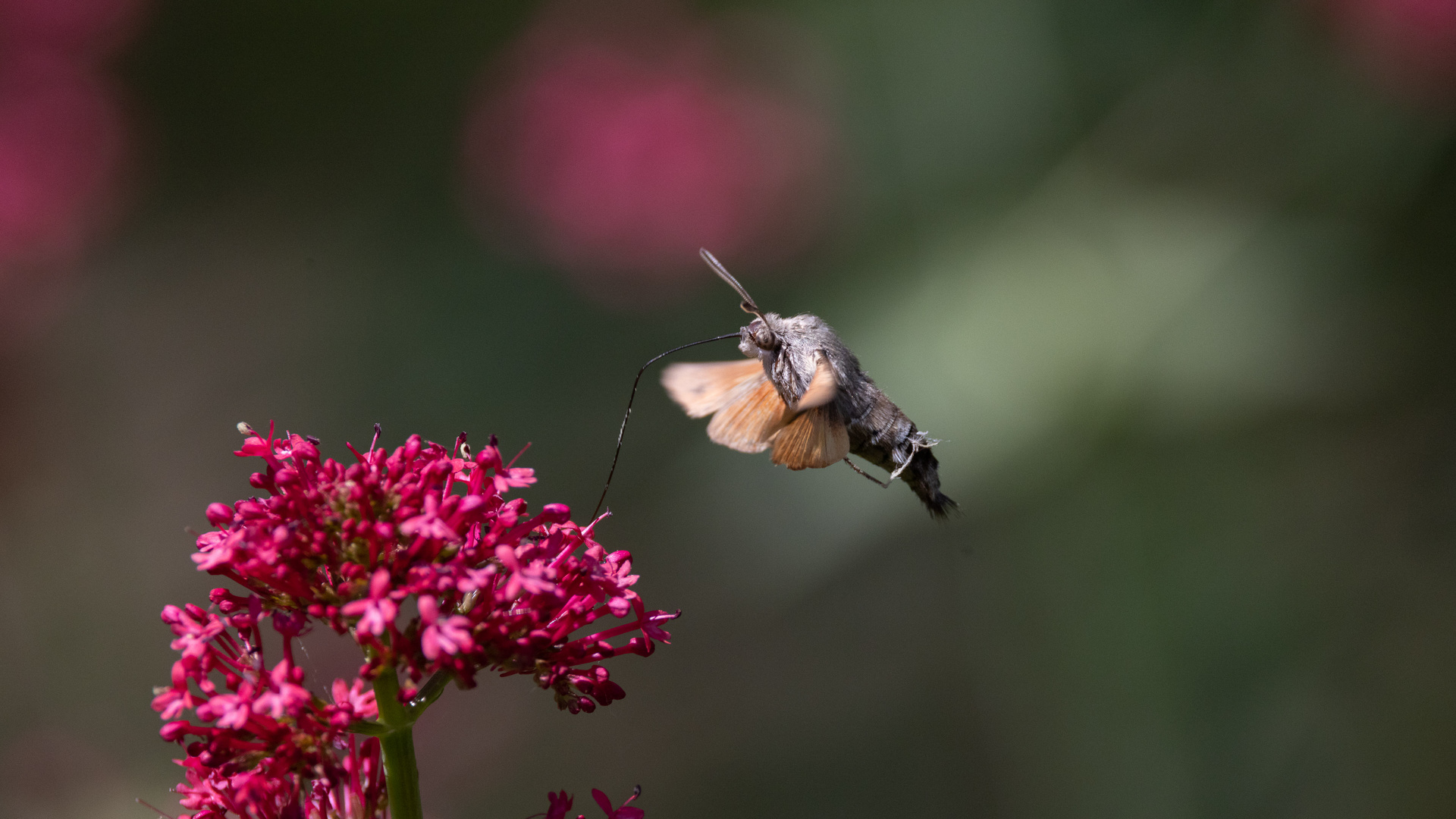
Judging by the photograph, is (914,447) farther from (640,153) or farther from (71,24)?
(71,24)

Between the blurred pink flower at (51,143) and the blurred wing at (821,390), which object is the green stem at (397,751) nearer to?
the blurred wing at (821,390)

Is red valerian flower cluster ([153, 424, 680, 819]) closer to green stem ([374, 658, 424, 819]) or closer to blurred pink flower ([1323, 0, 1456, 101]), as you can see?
green stem ([374, 658, 424, 819])

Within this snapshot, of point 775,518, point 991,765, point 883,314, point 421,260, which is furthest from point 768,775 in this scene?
point 421,260

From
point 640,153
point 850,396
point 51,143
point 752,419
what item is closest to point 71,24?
point 51,143

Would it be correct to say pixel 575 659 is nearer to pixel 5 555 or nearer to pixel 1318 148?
pixel 1318 148

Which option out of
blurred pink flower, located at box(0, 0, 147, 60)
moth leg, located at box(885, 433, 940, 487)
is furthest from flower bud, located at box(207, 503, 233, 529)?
blurred pink flower, located at box(0, 0, 147, 60)

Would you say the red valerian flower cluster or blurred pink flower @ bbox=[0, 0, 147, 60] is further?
blurred pink flower @ bbox=[0, 0, 147, 60]

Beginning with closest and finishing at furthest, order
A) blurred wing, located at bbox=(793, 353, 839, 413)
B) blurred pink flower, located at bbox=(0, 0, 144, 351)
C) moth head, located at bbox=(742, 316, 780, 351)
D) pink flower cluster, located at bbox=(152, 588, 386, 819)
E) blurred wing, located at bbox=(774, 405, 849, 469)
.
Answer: pink flower cluster, located at bbox=(152, 588, 386, 819) < blurred wing, located at bbox=(793, 353, 839, 413) < blurred wing, located at bbox=(774, 405, 849, 469) < moth head, located at bbox=(742, 316, 780, 351) < blurred pink flower, located at bbox=(0, 0, 144, 351)

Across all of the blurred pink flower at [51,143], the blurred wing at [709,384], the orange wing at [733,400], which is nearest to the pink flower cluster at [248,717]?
the orange wing at [733,400]
